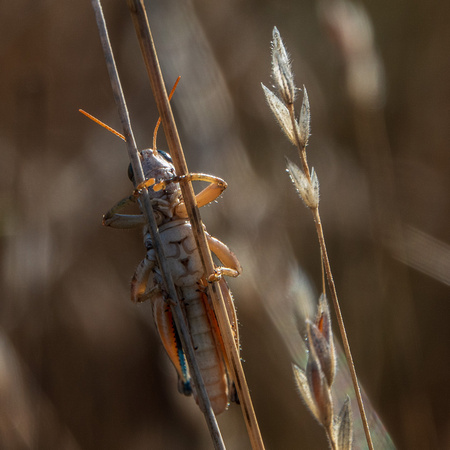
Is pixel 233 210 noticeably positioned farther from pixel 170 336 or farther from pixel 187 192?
pixel 187 192

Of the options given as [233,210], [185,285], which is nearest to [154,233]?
[185,285]

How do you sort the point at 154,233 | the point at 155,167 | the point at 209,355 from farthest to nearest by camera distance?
1. the point at 155,167
2. the point at 209,355
3. the point at 154,233

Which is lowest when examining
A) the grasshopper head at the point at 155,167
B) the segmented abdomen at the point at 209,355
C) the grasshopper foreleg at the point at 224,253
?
the segmented abdomen at the point at 209,355

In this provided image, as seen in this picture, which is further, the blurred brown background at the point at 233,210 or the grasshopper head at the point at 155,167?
the blurred brown background at the point at 233,210

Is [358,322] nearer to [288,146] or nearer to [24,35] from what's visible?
[288,146]

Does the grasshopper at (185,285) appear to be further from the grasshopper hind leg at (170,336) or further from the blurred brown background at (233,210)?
the blurred brown background at (233,210)

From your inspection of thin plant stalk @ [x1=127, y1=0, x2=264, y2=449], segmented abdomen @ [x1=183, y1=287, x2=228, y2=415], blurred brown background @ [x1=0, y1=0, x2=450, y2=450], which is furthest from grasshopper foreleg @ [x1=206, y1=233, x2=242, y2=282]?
blurred brown background @ [x1=0, y1=0, x2=450, y2=450]

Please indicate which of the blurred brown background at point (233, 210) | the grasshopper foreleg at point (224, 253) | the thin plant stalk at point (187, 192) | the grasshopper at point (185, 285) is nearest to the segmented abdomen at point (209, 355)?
the grasshopper at point (185, 285)

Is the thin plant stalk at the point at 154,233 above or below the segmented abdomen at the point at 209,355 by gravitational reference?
above
